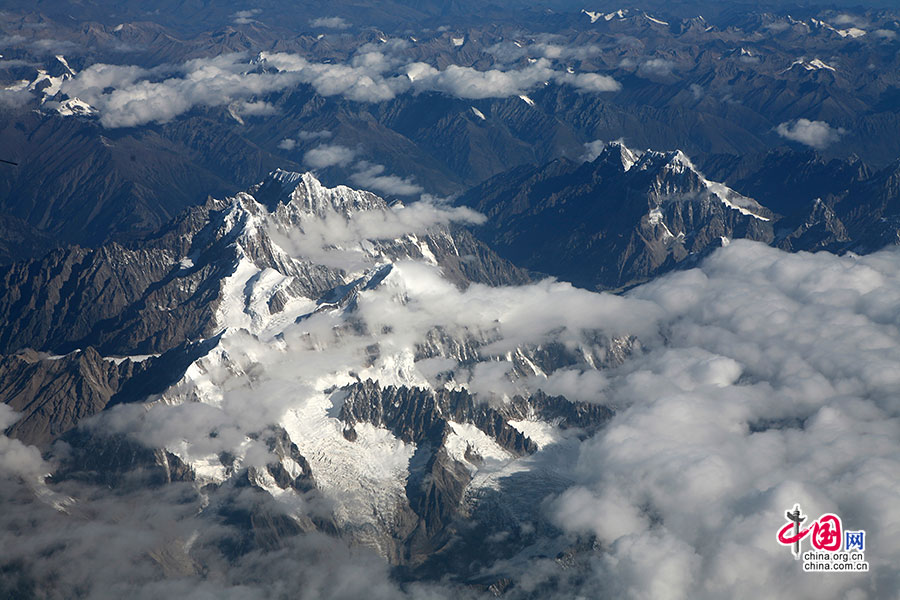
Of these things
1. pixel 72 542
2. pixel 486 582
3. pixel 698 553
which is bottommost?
pixel 486 582

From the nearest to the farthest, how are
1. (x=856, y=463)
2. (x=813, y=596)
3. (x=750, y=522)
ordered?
(x=813, y=596) → (x=750, y=522) → (x=856, y=463)

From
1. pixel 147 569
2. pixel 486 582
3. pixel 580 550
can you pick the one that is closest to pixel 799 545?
pixel 580 550

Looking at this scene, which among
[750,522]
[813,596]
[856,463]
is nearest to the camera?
[813,596]

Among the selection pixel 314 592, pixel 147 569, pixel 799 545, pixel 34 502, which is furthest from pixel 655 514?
pixel 34 502

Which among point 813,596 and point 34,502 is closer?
point 813,596

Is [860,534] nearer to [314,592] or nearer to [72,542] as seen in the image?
[314,592]

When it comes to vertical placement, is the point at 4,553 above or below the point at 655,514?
above

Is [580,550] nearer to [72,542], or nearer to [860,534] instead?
[860,534]
